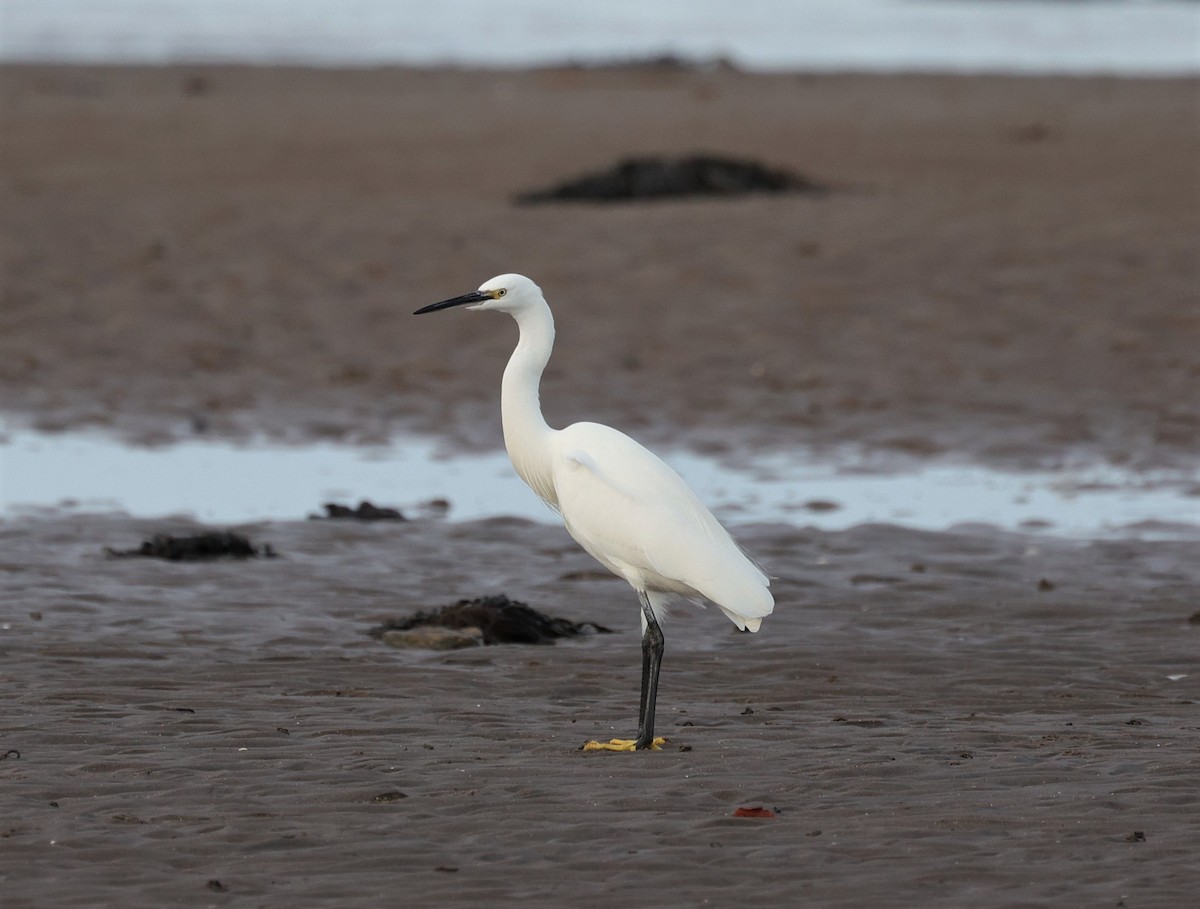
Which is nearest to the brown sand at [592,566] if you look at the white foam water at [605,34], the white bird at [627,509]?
the white bird at [627,509]

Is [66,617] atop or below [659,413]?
below

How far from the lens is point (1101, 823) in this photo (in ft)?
17.8

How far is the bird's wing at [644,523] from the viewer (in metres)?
6.54

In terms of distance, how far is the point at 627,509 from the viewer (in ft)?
21.8

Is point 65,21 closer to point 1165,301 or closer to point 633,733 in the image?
point 1165,301

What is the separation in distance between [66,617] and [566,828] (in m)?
3.51

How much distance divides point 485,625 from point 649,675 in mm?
1579

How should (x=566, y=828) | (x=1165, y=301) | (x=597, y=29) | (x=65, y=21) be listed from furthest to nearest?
(x=597, y=29)
(x=65, y=21)
(x=1165, y=301)
(x=566, y=828)

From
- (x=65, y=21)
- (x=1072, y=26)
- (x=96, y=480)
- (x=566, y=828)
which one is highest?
(x=1072, y=26)

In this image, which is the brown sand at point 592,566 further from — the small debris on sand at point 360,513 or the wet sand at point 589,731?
the small debris on sand at point 360,513

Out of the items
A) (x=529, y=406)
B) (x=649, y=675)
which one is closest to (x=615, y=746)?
(x=649, y=675)

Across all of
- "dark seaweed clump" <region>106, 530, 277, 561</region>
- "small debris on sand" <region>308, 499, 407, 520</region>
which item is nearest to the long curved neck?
"dark seaweed clump" <region>106, 530, 277, 561</region>

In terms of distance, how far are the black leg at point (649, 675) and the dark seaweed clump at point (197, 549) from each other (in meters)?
3.09

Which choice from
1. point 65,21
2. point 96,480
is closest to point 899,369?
point 96,480
